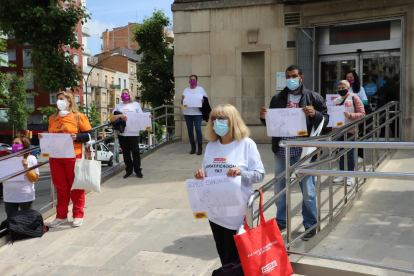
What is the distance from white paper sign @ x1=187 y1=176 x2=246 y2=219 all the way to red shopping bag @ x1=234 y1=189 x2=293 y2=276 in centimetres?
29

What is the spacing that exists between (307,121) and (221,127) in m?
1.51

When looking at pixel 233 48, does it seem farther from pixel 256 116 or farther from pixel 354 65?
pixel 354 65

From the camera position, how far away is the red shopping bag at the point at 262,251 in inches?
114

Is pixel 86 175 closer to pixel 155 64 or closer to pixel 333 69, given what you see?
pixel 333 69

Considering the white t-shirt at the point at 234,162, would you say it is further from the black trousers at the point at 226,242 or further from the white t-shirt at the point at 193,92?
the white t-shirt at the point at 193,92

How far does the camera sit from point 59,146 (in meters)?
5.86

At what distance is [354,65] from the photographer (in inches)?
464

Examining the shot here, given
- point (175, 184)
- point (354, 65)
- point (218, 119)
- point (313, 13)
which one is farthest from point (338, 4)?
point (218, 119)

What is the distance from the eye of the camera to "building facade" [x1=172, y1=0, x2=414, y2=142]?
1098 cm

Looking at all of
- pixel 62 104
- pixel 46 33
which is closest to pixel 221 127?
pixel 62 104

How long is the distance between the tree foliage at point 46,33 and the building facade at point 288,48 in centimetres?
455

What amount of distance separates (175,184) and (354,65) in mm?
6550

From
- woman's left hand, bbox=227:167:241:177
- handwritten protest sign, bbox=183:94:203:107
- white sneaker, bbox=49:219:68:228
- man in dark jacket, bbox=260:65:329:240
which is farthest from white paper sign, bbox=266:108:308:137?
handwritten protest sign, bbox=183:94:203:107

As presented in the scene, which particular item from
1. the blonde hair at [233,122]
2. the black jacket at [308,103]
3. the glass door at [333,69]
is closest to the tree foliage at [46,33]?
the glass door at [333,69]
